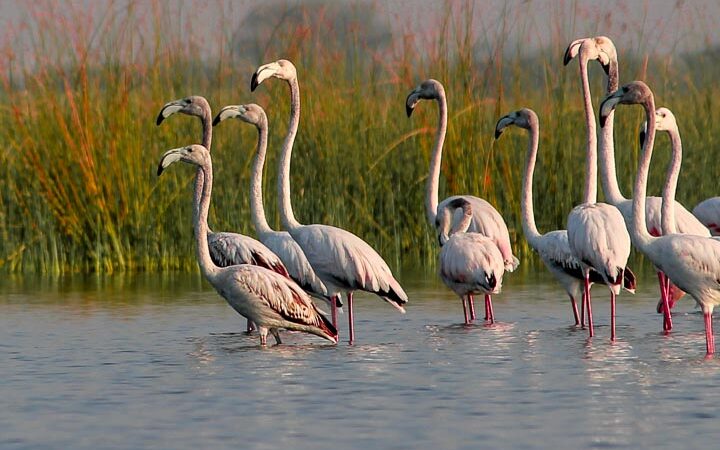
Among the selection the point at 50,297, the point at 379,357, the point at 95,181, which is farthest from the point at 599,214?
the point at 95,181

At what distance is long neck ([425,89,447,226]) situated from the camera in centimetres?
1366

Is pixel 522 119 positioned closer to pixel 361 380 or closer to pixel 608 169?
pixel 608 169

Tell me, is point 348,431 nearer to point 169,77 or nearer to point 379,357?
point 379,357

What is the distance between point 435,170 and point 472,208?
1276mm

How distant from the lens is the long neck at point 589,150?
1213 centimetres

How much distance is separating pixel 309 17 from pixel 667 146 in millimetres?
4285

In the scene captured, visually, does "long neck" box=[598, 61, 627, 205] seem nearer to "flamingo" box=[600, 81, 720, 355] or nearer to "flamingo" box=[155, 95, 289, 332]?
"flamingo" box=[600, 81, 720, 355]

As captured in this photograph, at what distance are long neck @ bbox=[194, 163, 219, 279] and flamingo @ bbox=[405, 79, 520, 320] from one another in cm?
237

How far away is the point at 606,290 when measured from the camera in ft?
47.1

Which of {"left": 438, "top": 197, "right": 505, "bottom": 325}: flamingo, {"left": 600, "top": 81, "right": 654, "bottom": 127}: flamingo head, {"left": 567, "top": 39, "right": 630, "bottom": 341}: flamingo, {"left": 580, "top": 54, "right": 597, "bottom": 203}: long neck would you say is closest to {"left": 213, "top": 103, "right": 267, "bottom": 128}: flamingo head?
{"left": 438, "top": 197, "right": 505, "bottom": 325}: flamingo

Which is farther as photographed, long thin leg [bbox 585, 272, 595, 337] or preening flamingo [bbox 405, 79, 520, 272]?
preening flamingo [bbox 405, 79, 520, 272]

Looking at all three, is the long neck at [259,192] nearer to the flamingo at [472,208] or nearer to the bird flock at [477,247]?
the bird flock at [477,247]

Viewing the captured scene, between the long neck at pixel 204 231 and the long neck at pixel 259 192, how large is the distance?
1019mm

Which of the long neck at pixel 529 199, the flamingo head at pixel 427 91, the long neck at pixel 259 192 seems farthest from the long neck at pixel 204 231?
the flamingo head at pixel 427 91
